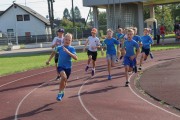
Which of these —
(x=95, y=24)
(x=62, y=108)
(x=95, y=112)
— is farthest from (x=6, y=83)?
(x=95, y=24)

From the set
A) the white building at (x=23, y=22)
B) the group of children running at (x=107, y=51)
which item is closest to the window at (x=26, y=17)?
the white building at (x=23, y=22)

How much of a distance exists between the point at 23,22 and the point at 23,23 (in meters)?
0.29

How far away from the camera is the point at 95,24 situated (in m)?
44.7

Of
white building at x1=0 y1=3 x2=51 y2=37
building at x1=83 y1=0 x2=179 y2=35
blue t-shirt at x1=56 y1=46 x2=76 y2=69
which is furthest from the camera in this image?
white building at x1=0 y1=3 x2=51 y2=37

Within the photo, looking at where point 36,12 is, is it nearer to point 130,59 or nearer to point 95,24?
point 95,24

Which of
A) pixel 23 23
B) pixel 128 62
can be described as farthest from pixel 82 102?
pixel 23 23

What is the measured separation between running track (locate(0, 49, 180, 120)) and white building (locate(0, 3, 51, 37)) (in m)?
63.6

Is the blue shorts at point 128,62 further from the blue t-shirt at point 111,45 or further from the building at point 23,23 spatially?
the building at point 23,23

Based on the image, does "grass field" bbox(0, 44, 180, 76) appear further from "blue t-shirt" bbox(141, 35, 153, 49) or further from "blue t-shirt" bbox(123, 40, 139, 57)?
"blue t-shirt" bbox(123, 40, 139, 57)

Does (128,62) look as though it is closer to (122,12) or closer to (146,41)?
(146,41)

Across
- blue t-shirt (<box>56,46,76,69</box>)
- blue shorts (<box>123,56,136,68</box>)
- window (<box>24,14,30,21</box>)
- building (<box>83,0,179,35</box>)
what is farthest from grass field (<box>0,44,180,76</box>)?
window (<box>24,14,30,21</box>)

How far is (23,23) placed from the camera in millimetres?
79312

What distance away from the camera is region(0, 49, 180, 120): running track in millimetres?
9203

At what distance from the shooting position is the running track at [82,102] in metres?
9.20
